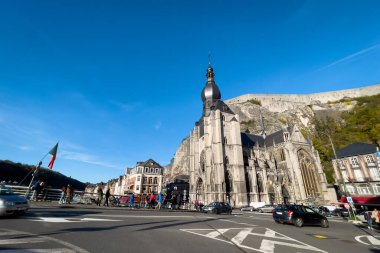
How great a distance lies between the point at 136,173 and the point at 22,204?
53322mm

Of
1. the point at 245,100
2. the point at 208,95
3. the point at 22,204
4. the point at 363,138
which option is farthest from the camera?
the point at 245,100

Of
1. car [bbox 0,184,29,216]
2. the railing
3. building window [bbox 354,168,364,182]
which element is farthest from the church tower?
car [bbox 0,184,29,216]

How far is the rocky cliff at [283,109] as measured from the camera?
Answer: 83.6 m

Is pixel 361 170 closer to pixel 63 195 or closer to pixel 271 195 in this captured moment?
pixel 271 195

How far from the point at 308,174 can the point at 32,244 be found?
5126 centimetres

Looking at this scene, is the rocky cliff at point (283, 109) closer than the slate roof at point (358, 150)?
No

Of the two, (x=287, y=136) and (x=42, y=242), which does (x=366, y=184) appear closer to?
(x=287, y=136)

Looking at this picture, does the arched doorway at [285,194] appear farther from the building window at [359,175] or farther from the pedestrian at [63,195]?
the pedestrian at [63,195]

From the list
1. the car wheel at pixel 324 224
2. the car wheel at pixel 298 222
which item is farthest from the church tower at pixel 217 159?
the car wheel at pixel 298 222

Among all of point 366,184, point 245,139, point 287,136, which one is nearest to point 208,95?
point 245,139

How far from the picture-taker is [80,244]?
466 centimetres

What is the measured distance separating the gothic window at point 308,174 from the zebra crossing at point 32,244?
48172 mm

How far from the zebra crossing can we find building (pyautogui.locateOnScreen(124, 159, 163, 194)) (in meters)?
54.4

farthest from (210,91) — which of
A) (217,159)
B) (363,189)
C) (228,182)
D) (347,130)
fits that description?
(347,130)
